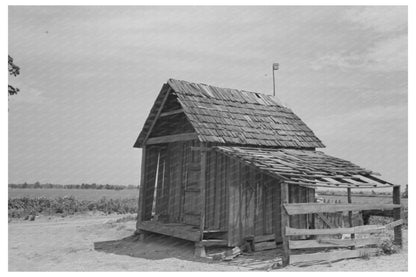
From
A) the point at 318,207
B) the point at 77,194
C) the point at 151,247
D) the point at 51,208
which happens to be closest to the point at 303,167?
the point at 318,207

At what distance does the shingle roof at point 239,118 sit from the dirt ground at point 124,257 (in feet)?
12.3

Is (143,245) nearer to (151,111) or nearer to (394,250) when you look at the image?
(151,111)

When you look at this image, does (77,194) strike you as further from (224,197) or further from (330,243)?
(330,243)

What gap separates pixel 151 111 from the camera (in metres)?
14.7

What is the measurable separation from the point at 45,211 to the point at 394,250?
24.5m

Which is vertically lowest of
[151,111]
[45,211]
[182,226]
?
[45,211]

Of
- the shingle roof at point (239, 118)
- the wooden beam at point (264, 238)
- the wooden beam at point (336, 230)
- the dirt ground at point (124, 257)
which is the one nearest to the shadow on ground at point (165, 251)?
the dirt ground at point (124, 257)

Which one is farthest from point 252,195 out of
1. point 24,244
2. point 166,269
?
point 24,244

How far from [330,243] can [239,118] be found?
18.2 ft

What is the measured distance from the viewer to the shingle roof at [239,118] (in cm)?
1251

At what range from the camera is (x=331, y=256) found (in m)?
10.4

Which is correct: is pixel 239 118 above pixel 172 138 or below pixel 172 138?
above

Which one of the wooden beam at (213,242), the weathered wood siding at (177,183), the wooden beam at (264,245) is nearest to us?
the wooden beam at (213,242)

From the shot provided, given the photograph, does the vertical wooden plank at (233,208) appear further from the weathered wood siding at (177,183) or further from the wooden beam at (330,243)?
the wooden beam at (330,243)
